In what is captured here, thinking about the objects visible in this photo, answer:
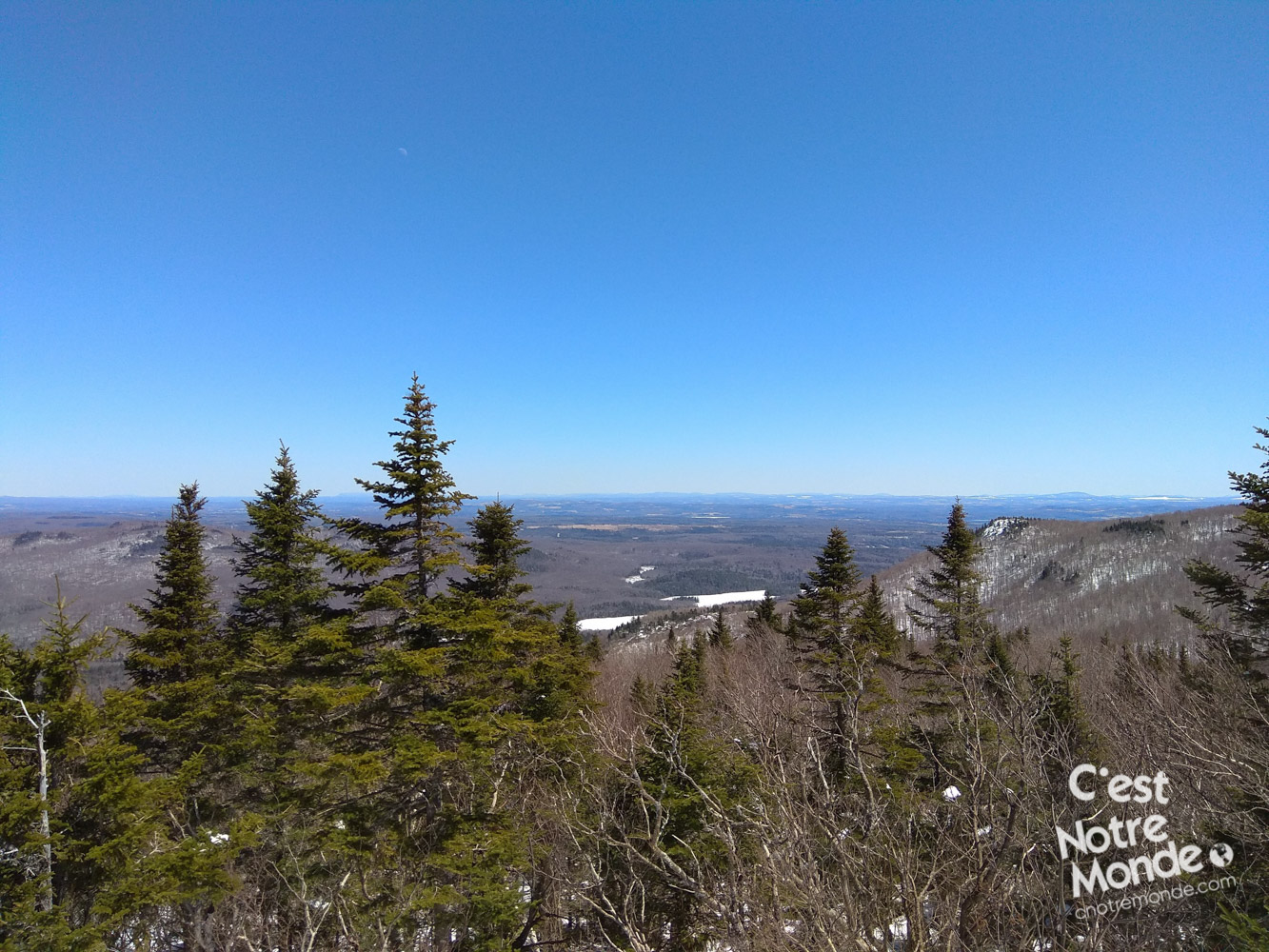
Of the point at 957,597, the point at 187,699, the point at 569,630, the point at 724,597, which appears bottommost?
the point at 724,597

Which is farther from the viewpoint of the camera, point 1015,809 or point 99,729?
point 99,729

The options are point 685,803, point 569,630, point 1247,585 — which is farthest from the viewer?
point 569,630

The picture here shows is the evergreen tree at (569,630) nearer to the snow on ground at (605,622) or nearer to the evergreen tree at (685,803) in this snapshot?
the evergreen tree at (685,803)

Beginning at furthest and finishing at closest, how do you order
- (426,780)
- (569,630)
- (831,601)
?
(569,630)
(831,601)
(426,780)

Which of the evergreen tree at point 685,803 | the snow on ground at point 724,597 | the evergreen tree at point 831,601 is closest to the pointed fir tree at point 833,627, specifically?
the evergreen tree at point 831,601

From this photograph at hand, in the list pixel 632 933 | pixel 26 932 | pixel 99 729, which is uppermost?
pixel 632 933

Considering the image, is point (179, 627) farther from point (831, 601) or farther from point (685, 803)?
point (831, 601)

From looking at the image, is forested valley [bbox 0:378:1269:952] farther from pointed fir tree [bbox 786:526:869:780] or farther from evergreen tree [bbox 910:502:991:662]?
evergreen tree [bbox 910:502:991:662]

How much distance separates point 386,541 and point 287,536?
19.0 feet

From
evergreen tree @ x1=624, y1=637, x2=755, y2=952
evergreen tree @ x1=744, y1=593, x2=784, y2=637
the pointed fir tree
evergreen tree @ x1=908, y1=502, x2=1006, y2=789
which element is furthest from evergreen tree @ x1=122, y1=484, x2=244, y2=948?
evergreen tree @ x1=744, y1=593, x2=784, y2=637

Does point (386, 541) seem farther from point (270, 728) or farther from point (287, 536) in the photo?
point (287, 536)

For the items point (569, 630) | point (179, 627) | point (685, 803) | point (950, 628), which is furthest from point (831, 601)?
point (179, 627)

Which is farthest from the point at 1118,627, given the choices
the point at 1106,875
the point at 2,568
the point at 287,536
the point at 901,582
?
the point at 2,568

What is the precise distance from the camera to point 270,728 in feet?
36.5
